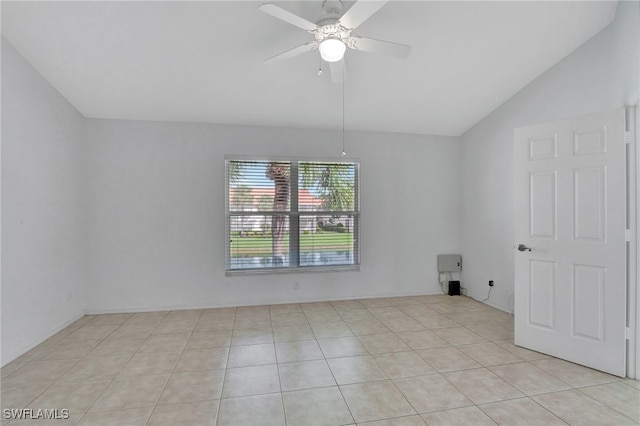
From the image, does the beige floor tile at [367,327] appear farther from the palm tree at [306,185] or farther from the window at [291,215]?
the palm tree at [306,185]

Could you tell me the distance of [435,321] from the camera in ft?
12.5

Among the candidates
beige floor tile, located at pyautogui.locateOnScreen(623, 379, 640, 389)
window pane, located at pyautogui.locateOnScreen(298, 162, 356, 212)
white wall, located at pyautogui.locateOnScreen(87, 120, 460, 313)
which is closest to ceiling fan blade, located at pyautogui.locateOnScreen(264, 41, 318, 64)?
white wall, located at pyautogui.locateOnScreen(87, 120, 460, 313)

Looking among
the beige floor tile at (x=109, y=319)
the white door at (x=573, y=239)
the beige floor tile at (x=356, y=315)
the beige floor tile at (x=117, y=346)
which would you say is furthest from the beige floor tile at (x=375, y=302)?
the beige floor tile at (x=109, y=319)

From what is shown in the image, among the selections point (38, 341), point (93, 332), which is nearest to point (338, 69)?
point (93, 332)

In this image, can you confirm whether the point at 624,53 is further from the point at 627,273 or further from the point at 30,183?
the point at 30,183

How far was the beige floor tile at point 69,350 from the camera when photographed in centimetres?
291

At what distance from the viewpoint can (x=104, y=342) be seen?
3.24 metres

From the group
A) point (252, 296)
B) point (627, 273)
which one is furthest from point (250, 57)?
point (627, 273)

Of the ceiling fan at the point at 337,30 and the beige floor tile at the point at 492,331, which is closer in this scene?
the ceiling fan at the point at 337,30

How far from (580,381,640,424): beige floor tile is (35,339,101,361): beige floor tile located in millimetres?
4318

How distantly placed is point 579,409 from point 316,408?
1801 millimetres

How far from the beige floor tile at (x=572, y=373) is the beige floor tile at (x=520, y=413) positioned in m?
0.57

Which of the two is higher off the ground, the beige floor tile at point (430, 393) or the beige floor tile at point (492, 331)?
the beige floor tile at point (492, 331)

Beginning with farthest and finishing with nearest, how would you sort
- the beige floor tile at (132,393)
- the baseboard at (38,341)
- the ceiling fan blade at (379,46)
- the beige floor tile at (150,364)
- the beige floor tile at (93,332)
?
the beige floor tile at (93,332) < the baseboard at (38,341) < the beige floor tile at (150,364) < the ceiling fan blade at (379,46) < the beige floor tile at (132,393)
